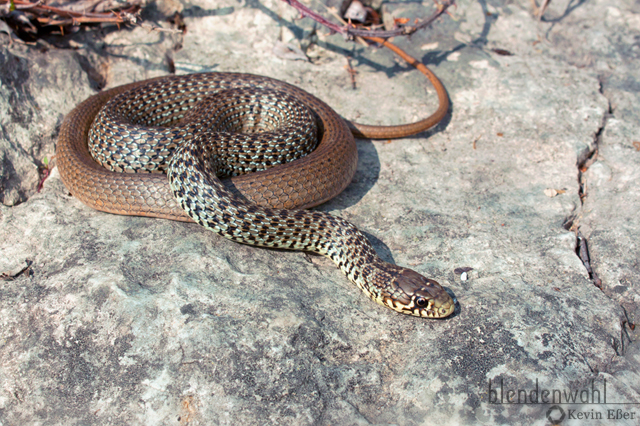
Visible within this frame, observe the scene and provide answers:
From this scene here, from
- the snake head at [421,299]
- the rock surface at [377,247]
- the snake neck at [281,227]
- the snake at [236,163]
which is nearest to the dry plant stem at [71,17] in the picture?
the rock surface at [377,247]

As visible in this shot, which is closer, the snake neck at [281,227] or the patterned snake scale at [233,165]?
the snake neck at [281,227]

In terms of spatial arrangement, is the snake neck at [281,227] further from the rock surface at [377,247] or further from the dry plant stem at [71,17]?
the dry plant stem at [71,17]

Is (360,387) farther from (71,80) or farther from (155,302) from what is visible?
(71,80)

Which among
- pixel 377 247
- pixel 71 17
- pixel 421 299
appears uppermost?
pixel 71 17

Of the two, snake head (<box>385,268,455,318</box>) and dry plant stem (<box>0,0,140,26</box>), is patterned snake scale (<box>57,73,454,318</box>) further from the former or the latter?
dry plant stem (<box>0,0,140,26</box>)

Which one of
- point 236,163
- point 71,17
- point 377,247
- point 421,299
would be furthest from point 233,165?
point 71,17

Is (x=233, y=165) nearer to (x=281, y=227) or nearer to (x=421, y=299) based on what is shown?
(x=281, y=227)
